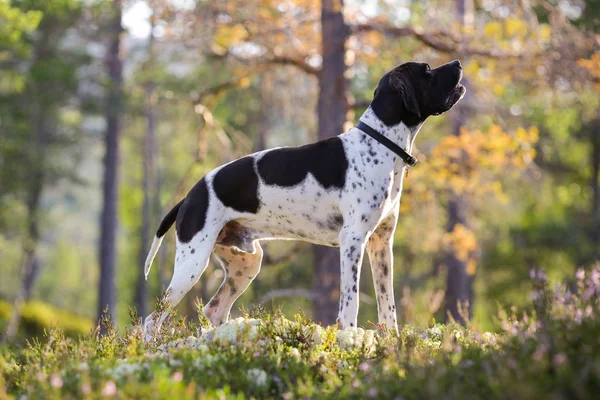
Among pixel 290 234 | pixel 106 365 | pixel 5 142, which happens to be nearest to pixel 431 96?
pixel 290 234

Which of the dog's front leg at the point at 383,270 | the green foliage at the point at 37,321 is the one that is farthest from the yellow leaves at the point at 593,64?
the green foliage at the point at 37,321

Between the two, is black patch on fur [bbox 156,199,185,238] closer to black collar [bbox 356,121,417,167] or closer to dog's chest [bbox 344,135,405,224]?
dog's chest [bbox 344,135,405,224]

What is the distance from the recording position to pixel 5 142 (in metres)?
22.5

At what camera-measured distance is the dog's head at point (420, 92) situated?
19.2 feet

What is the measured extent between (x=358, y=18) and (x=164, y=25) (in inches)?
116

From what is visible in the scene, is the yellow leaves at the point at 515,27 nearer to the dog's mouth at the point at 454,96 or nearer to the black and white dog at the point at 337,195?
the dog's mouth at the point at 454,96

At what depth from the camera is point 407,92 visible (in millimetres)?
5777

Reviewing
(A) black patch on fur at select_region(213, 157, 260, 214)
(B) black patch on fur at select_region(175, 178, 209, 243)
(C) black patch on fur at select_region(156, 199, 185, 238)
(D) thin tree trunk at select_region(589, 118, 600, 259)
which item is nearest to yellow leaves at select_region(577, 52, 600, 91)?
(A) black patch on fur at select_region(213, 157, 260, 214)

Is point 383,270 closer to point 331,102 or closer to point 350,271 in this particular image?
point 350,271

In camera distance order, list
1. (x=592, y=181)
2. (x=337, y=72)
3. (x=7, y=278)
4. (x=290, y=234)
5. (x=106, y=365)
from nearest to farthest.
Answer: (x=106, y=365)
(x=290, y=234)
(x=337, y=72)
(x=592, y=181)
(x=7, y=278)

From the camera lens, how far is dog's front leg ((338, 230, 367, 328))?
18.7ft

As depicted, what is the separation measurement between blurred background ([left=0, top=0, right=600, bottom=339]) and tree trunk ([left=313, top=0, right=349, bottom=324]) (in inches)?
0.8

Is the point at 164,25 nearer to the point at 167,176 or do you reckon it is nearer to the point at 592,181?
the point at 592,181

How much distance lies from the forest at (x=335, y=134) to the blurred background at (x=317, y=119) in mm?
55
